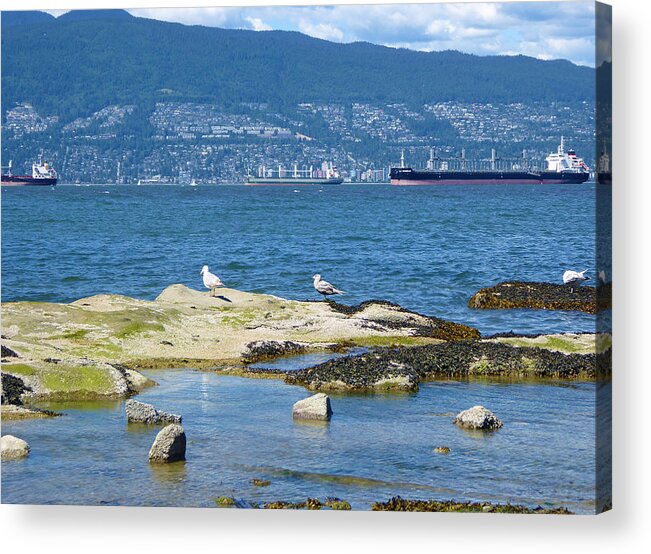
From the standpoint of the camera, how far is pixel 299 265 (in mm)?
14570

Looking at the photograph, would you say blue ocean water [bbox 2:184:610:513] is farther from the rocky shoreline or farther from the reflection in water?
the rocky shoreline

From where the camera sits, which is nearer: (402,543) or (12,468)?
(402,543)

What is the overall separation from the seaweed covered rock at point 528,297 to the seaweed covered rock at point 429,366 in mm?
457

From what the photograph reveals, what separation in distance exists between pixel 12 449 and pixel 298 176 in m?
4.29

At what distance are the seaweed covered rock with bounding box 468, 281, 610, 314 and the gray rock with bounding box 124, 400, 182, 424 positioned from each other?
141 inches

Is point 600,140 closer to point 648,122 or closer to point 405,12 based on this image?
point 648,122

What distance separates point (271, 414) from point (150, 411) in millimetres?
1142

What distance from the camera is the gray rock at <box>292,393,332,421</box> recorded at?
→ 1262 cm

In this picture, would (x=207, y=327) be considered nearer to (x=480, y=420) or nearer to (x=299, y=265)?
(x=299, y=265)

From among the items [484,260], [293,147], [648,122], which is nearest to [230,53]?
[293,147]

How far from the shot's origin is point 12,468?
1182 cm

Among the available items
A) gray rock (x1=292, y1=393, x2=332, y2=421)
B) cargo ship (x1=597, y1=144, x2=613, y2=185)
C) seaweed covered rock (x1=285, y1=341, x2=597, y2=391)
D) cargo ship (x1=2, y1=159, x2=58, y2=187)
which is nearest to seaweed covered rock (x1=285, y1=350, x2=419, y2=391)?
seaweed covered rock (x1=285, y1=341, x2=597, y2=391)

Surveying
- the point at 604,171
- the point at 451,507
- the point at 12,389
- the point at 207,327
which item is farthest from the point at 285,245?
the point at 604,171

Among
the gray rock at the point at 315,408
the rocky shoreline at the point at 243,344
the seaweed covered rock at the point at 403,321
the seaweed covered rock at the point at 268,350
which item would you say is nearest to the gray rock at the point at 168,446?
the gray rock at the point at 315,408
